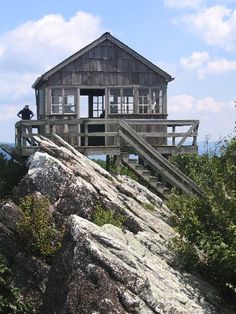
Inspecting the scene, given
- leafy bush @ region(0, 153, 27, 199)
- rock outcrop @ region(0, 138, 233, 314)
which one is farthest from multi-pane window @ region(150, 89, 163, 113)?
leafy bush @ region(0, 153, 27, 199)

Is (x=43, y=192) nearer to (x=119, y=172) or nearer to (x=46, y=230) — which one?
(x=46, y=230)

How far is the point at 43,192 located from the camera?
17750mm

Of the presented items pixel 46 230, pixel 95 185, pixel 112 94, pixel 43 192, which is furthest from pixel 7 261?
pixel 112 94

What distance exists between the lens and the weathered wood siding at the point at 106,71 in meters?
29.0

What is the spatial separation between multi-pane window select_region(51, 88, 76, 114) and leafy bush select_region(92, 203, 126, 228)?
464 inches

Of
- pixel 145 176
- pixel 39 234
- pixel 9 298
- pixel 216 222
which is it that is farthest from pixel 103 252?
pixel 145 176

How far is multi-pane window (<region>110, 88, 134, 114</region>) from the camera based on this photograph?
2950 cm

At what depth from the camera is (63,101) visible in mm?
28750

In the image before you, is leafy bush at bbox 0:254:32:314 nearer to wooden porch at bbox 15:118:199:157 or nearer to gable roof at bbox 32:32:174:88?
wooden porch at bbox 15:118:199:157

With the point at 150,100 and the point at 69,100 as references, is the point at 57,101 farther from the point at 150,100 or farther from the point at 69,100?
the point at 150,100

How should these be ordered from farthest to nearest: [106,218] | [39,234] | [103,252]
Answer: [106,218]
[39,234]
[103,252]

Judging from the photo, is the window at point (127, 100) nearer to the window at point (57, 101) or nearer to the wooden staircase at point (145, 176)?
the window at point (57, 101)

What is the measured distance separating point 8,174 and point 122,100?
11266 mm

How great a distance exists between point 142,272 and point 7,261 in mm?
4196
